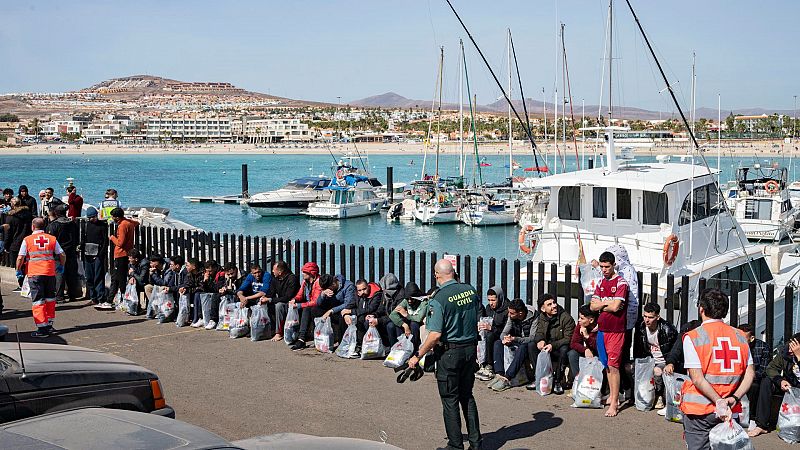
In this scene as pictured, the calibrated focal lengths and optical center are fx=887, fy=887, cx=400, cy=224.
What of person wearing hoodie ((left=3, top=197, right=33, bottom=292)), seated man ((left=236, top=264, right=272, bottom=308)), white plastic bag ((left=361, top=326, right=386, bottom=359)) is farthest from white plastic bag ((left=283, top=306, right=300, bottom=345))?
person wearing hoodie ((left=3, top=197, right=33, bottom=292))

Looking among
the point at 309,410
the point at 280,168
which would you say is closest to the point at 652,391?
the point at 309,410

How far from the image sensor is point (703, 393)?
648 cm

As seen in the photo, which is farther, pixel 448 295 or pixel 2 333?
pixel 2 333

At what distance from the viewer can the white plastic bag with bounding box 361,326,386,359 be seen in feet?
37.2

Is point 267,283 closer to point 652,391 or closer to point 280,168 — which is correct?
point 652,391

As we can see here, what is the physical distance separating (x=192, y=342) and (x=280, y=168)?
153 meters

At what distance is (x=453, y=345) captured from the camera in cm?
774

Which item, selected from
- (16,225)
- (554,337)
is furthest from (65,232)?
(554,337)

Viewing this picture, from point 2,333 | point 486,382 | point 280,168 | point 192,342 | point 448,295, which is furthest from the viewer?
point 280,168

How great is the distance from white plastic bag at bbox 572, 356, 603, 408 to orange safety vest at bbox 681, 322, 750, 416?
2.91 meters

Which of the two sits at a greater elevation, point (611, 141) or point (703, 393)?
point (611, 141)

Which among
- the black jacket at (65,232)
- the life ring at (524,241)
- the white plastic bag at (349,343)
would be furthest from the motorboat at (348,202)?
the white plastic bag at (349,343)

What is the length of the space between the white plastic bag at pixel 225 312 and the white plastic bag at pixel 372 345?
2.50m

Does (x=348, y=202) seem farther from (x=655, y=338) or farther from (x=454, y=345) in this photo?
(x=454, y=345)
